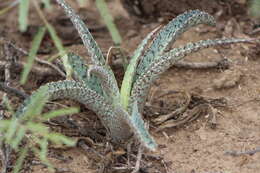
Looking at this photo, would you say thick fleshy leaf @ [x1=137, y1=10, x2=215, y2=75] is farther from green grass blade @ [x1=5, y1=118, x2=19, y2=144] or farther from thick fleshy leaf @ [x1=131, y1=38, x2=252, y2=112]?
green grass blade @ [x1=5, y1=118, x2=19, y2=144]

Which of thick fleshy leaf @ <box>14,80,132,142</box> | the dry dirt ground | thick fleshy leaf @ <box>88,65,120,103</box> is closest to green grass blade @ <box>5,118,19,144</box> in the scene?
thick fleshy leaf @ <box>14,80,132,142</box>

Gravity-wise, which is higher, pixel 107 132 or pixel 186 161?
pixel 107 132

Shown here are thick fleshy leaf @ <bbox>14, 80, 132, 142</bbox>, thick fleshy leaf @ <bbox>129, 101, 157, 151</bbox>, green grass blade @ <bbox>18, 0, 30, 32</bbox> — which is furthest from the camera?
thick fleshy leaf @ <bbox>14, 80, 132, 142</bbox>

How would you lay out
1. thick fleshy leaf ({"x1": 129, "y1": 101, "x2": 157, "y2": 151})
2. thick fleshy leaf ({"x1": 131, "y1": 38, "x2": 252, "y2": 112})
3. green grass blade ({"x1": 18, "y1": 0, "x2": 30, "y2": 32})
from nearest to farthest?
green grass blade ({"x1": 18, "y1": 0, "x2": 30, "y2": 32}), thick fleshy leaf ({"x1": 129, "y1": 101, "x2": 157, "y2": 151}), thick fleshy leaf ({"x1": 131, "y1": 38, "x2": 252, "y2": 112})

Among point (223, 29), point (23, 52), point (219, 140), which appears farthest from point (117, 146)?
point (223, 29)

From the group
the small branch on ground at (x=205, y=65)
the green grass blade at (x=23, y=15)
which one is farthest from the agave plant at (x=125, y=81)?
the green grass blade at (x=23, y=15)

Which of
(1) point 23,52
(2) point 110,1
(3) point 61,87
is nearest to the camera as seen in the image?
(3) point 61,87

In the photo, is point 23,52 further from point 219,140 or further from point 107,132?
point 219,140
